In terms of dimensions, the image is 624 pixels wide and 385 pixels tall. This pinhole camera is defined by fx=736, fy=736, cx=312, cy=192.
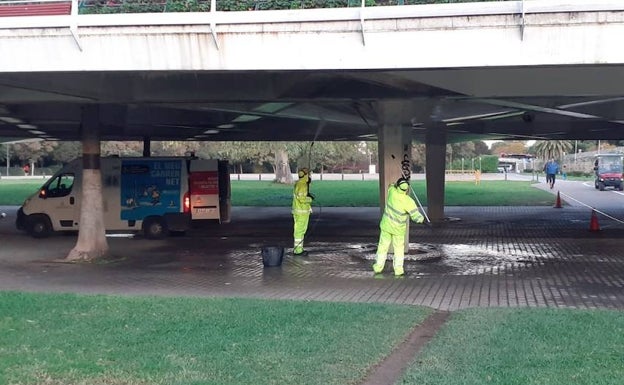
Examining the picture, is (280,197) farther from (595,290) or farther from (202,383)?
(202,383)

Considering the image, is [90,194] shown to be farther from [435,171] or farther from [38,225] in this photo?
[435,171]

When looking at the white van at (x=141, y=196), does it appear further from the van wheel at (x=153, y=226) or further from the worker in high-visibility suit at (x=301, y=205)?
the worker in high-visibility suit at (x=301, y=205)

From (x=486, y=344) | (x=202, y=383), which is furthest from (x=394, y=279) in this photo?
(x=202, y=383)

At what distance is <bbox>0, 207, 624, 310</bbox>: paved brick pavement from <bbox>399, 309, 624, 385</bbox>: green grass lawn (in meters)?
1.54

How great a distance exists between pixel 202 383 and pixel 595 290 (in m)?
7.72

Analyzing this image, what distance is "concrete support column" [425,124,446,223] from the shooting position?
24.5 m

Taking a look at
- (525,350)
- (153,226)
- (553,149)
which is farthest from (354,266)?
(553,149)

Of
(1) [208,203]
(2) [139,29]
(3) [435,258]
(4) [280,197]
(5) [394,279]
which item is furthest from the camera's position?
(4) [280,197]

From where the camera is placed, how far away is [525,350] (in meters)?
7.29

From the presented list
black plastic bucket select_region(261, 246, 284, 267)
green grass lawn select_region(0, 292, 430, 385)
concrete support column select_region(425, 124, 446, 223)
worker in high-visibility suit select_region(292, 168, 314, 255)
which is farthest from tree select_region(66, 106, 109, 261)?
concrete support column select_region(425, 124, 446, 223)

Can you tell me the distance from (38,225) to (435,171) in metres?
12.8

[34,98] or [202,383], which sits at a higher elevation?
[34,98]

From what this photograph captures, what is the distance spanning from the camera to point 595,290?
11.7m

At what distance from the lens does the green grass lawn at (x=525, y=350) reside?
6.33 m
